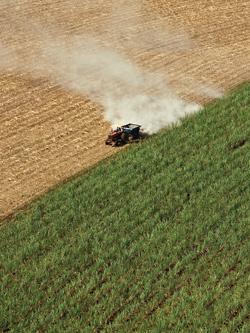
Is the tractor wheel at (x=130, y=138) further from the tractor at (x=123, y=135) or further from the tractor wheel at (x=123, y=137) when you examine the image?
the tractor wheel at (x=123, y=137)

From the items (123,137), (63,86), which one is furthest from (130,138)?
(63,86)

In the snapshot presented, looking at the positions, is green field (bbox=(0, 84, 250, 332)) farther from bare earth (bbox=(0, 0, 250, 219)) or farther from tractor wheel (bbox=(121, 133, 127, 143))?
bare earth (bbox=(0, 0, 250, 219))

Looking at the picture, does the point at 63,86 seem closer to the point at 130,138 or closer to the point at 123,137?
the point at 123,137

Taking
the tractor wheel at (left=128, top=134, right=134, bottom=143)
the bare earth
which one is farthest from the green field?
the bare earth

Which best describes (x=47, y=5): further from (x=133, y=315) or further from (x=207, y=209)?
(x=133, y=315)

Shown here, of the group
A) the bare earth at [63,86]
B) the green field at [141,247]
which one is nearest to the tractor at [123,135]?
the bare earth at [63,86]
